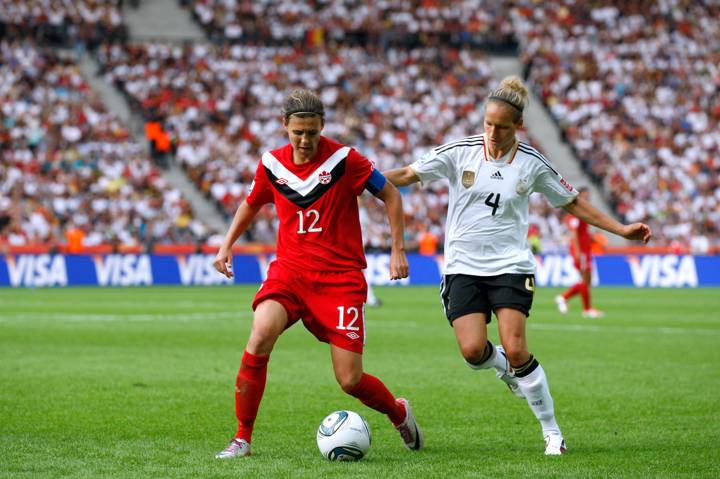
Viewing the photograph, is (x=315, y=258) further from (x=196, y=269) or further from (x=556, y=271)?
(x=556, y=271)

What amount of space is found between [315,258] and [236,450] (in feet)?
4.35

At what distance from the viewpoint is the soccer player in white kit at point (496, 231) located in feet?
24.5

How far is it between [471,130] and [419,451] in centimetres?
3381

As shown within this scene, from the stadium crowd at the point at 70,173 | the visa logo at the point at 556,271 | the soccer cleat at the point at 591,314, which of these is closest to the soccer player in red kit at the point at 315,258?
the soccer cleat at the point at 591,314

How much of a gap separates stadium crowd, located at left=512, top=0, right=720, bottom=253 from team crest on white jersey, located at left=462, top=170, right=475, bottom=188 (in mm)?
29879

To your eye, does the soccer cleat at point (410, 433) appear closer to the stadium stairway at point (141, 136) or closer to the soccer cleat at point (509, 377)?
the soccer cleat at point (509, 377)

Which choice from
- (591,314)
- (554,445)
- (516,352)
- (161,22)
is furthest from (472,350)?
(161,22)

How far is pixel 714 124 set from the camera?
4309 cm

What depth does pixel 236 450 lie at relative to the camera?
275 inches

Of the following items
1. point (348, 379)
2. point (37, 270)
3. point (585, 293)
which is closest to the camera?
point (348, 379)

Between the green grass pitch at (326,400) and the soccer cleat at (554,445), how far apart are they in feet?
0.27

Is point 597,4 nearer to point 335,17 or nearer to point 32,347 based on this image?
point 335,17

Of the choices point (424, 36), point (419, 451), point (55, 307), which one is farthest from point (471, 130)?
point (419, 451)

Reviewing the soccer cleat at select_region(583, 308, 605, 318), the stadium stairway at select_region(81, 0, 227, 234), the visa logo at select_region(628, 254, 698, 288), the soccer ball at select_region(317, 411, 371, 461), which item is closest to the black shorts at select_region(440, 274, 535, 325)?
the soccer ball at select_region(317, 411, 371, 461)
